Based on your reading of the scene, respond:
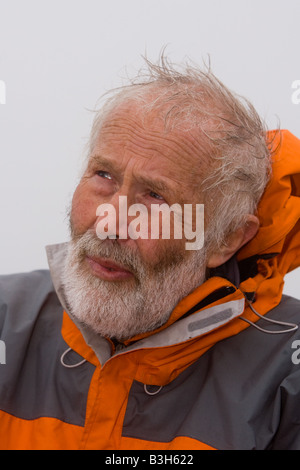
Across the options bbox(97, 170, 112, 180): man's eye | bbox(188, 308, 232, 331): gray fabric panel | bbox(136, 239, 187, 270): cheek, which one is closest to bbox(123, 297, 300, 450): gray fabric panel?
bbox(188, 308, 232, 331): gray fabric panel

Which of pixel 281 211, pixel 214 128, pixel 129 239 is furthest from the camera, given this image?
pixel 281 211

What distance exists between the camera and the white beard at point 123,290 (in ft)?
5.15

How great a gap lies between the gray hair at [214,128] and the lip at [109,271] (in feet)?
0.95

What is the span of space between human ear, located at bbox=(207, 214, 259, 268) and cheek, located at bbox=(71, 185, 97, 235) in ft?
1.27

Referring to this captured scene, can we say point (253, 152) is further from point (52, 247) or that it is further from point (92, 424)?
point (92, 424)

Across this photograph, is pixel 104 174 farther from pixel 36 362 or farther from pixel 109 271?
pixel 36 362

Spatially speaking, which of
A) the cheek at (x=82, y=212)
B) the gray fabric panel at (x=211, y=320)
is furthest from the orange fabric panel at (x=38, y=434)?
the cheek at (x=82, y=212)

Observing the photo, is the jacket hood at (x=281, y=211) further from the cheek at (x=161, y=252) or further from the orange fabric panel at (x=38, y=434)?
the orange fabric panel at (x=38, y=434)

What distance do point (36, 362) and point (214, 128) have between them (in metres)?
0.88

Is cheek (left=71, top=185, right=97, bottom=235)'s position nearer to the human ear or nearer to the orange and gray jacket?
the orange and gray jacket

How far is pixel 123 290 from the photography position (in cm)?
158

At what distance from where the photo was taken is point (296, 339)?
1.64m

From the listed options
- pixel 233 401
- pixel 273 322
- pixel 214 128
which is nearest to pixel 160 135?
pixel 214 128
